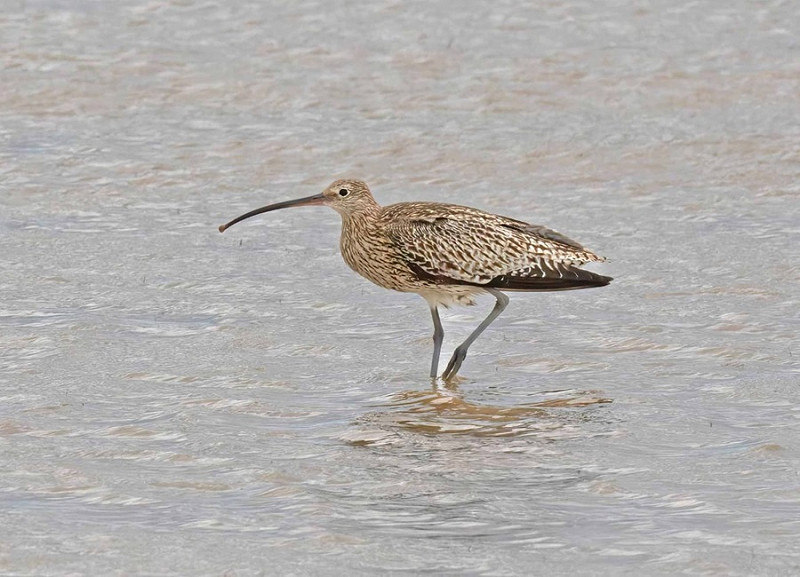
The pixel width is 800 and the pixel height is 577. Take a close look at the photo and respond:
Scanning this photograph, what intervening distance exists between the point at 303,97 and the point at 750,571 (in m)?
11.5

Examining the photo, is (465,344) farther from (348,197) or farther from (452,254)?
(348,197)

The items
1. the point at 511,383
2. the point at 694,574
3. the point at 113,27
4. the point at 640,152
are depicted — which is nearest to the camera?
the point at 694,574

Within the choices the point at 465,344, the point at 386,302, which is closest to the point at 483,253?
the point at 465,344

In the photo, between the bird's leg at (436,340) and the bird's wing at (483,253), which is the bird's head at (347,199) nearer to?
the bird's wing at (483,253)

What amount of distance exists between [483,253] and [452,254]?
182mm

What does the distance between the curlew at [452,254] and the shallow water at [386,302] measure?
43 centimetres

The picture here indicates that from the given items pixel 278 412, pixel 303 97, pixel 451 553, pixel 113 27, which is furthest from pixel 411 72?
pixel 451 553

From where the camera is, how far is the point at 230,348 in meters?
9.85

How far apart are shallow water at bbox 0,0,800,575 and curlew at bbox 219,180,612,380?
1.41 ft

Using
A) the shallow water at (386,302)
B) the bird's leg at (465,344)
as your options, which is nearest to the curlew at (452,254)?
the bird's leg at (465,344)

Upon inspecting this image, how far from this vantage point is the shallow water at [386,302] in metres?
6.82

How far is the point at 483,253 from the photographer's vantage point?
9617 millimetres

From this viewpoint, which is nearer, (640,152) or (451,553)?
(451,553)

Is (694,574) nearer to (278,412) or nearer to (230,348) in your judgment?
(278,412)
